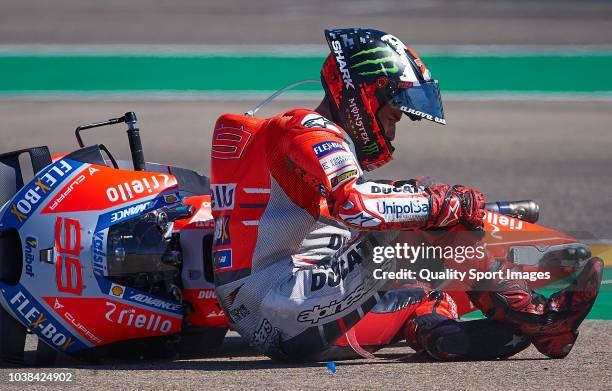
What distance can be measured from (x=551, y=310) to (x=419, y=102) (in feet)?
3.44

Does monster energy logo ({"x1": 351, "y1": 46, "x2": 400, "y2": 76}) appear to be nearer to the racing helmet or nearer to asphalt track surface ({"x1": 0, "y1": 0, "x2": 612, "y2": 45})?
the racing helmet

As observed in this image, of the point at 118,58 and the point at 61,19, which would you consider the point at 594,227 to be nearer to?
the point at 118,58

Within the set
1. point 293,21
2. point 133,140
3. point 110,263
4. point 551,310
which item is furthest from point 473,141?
point 110,263

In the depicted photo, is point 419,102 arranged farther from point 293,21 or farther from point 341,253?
point 293,21

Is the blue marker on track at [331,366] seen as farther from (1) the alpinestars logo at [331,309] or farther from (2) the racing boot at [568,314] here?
(2) the racing boot at [568,314]

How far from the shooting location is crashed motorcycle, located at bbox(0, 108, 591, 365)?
4926 millimetres

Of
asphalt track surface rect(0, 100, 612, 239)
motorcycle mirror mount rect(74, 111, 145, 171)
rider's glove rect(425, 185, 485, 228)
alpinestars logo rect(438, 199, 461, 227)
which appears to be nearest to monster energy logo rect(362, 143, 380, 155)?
rider's glove rect(425, 185, 485, 228)

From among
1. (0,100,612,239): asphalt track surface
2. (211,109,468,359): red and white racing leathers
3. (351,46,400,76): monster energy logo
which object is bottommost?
(0,100,612,239): asphalt track surface

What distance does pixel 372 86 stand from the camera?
483 centimetres

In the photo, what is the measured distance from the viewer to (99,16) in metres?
14.2

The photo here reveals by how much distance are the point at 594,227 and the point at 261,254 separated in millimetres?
3617

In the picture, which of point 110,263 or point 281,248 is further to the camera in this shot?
point 110,263

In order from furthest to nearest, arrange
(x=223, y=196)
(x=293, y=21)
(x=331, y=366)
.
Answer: (x=293, y=21), (x=223, y=196), (x=331, y=366)

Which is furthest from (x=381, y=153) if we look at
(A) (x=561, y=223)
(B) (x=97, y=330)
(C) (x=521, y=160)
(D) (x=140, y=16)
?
(D) (x=140, y=16)
